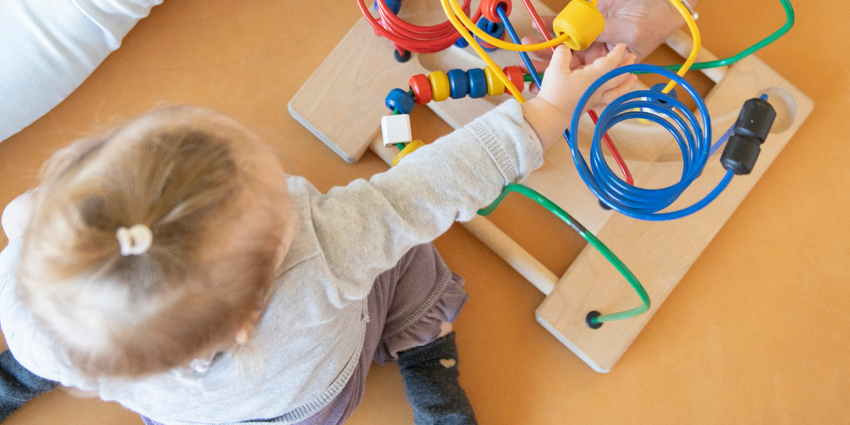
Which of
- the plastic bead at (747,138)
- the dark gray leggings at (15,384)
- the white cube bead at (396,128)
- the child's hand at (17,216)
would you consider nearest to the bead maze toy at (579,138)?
the white cube bead at (396,128)

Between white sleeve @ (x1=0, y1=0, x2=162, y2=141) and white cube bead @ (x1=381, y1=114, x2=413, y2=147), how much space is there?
0.46 metres

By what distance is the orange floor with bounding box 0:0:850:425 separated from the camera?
773 millimetres

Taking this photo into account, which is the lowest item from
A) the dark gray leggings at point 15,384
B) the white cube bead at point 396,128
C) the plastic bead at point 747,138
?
the dark gray leggings at point 15,384

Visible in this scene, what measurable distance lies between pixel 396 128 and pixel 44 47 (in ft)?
1.75

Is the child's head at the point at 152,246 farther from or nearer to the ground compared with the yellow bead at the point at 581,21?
nearer to the ground

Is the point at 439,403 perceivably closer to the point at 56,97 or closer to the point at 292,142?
the point at 292,142

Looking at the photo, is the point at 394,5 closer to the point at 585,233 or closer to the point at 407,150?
the point at 407,150

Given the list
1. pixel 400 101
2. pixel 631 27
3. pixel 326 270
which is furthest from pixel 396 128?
pixel 631 27

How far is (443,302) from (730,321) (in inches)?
17.3

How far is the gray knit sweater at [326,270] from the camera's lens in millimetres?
475

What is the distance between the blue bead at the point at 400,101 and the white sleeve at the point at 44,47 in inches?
17.3

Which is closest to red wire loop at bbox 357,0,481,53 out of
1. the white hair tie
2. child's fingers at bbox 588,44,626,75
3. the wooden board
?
child's fingers at bbox 588,44,626,75

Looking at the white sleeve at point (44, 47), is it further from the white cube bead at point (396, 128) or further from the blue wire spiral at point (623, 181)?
the blue wire spiral at point (623, 181)

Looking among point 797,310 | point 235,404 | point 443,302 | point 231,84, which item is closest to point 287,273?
point 235,404
